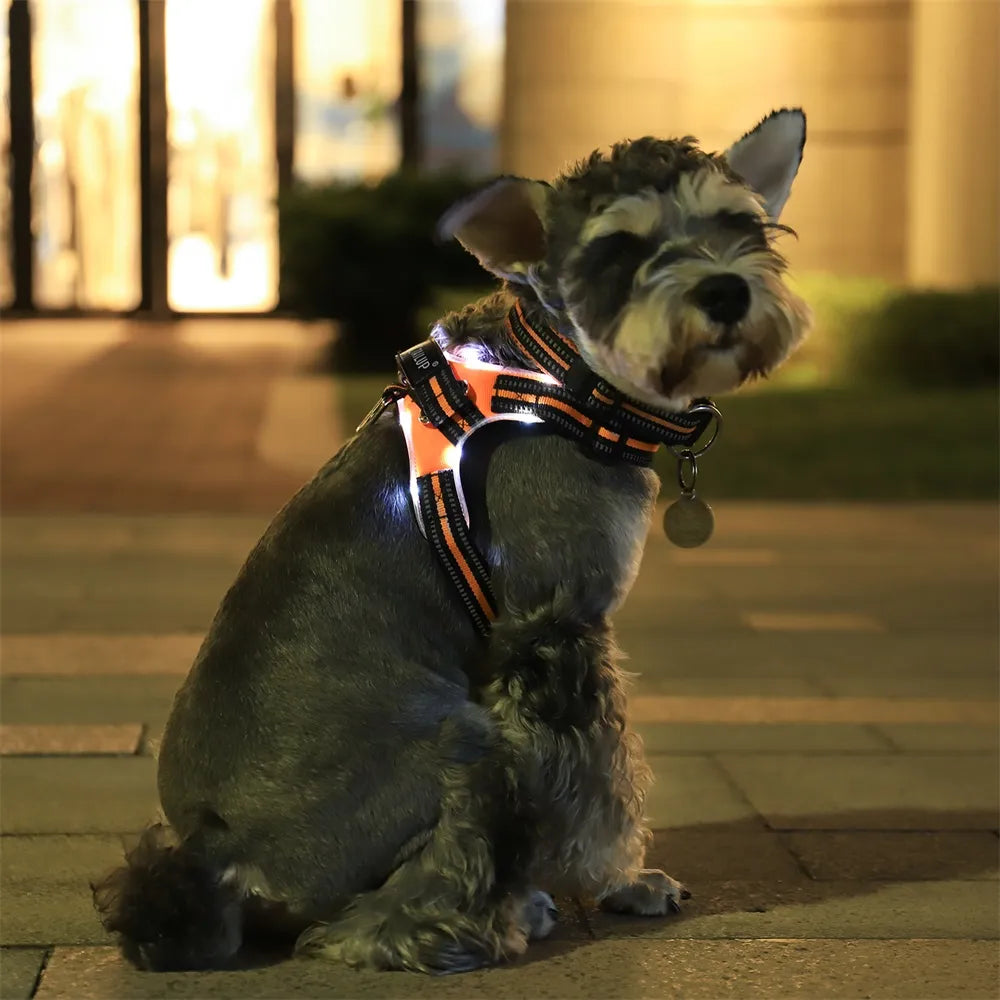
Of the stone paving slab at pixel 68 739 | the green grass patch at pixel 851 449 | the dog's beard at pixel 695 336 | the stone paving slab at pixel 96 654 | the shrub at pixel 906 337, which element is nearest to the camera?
the dog's beard at pixel 695 336

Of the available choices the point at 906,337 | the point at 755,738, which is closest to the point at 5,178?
the point at 906,337

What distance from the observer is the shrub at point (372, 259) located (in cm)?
1789

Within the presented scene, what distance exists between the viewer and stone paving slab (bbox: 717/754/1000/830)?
479 centimetres

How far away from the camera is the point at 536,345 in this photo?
11.6 ft

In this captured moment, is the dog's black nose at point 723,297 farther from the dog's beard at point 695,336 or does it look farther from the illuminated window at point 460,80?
the illuminated window at point 460,80

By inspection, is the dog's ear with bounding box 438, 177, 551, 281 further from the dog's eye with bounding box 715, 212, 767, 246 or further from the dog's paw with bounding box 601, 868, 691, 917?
the dog's paw with bounding box 601, 868, 691, 917

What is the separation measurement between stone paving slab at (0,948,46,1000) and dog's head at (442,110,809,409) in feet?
5.55

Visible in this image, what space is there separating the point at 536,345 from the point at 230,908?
A: 4.22 ft

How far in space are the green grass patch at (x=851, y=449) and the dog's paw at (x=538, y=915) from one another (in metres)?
6.97

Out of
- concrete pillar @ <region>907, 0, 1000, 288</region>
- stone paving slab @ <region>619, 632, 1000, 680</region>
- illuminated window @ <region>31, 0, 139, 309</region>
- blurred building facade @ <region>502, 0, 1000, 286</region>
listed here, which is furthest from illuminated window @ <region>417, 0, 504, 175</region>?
stone paving slab @ <region>619, 632, 1000, 680</region>

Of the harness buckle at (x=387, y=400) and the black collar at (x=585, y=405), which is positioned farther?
the harness buckle at (x=387, y=400)

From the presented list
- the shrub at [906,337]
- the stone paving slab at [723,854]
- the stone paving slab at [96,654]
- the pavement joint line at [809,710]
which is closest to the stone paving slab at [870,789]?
the stone paving slab at [723,854]

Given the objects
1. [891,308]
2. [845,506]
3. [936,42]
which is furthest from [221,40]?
[845,506]

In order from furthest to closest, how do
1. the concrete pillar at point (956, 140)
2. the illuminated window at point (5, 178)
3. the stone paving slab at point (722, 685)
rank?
the illuminated window at point (5, 178)
the concrete pillar at point (956, 140)
the stone paving slab at point (722, 685)
